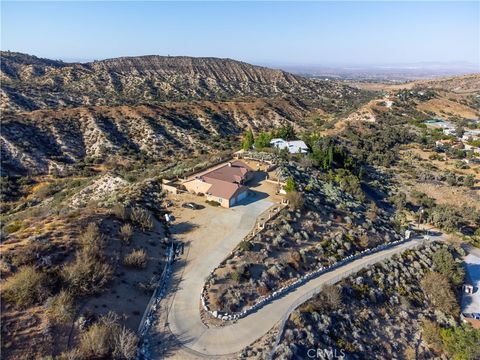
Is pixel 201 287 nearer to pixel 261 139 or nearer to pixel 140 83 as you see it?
pixel 261 139

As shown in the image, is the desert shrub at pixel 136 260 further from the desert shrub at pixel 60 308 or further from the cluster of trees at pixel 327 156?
the cluster of trees at pixel 327 156

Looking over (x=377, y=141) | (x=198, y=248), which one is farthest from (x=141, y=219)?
(x=377, y=141)

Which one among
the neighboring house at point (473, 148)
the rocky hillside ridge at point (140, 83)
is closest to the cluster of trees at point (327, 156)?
the neighboring house at point (473, 148)

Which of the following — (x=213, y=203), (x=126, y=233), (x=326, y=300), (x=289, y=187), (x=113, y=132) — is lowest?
(x=113, y=132)

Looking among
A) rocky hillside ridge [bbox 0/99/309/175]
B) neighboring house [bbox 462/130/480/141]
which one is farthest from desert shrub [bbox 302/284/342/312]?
neighboring house [bbox 462/130/480/141]

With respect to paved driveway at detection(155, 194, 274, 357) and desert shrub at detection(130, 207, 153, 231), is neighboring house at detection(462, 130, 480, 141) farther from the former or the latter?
desert shrub at detection(130, 207, 153, 231)
